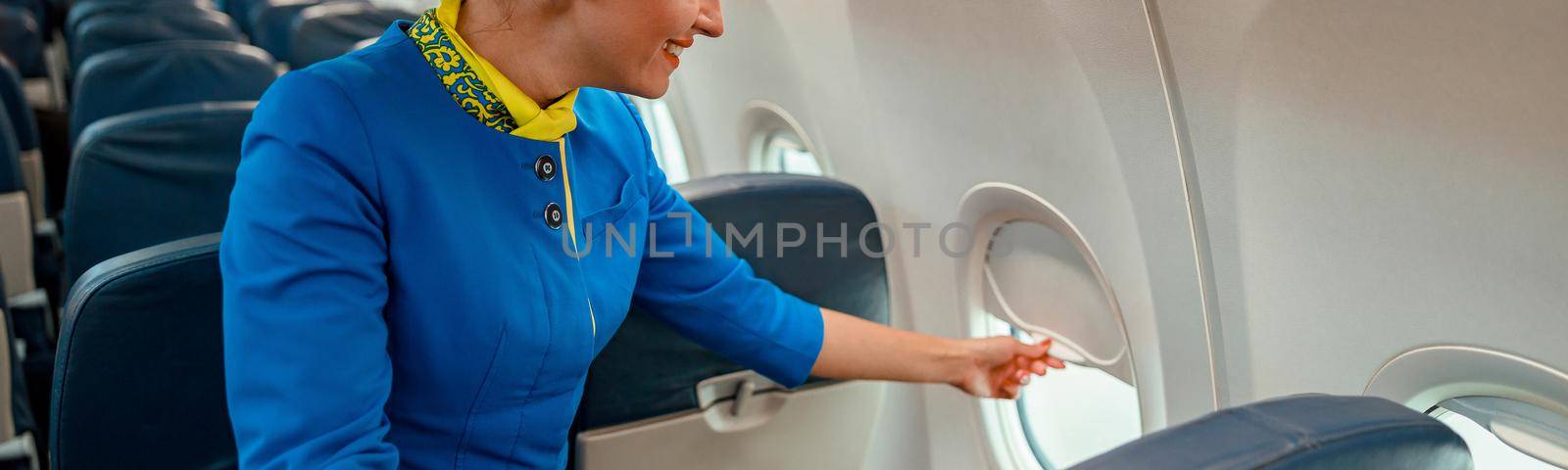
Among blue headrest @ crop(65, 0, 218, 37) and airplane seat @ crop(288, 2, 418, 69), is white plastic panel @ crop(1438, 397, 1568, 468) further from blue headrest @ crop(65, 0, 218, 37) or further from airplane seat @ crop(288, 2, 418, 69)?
blue headrest @ crop(65, 0, 218, 37)

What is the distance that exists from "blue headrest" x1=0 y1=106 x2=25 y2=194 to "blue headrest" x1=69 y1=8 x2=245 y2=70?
2.20 metres

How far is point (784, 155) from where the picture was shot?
3.03 metres

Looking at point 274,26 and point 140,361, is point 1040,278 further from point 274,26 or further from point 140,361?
point 274,26

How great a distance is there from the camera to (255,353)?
40.1 inches

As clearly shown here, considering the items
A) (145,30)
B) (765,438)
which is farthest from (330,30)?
(765,438)

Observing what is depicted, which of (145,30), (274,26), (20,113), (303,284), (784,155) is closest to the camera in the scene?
(303,284)

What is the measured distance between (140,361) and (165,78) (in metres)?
2.06

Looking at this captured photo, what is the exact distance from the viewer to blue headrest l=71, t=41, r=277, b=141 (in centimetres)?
297

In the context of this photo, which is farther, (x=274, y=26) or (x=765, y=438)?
(x=274, y=26)

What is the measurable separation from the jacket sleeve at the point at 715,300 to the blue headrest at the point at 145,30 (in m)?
3.77

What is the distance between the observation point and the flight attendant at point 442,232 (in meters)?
1.02

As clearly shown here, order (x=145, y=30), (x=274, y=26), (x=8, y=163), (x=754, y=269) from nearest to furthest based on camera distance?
(x=754, y=269) → (x=8, y=163) → (x=145, y=30) → (x=274, y=26)

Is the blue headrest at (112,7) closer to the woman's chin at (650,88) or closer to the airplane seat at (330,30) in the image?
the airplane seat at (330,30)

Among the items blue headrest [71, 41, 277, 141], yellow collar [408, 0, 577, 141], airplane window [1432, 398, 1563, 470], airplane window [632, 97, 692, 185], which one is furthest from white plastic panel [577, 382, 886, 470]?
airplane window [632, 97, 692, 185]
